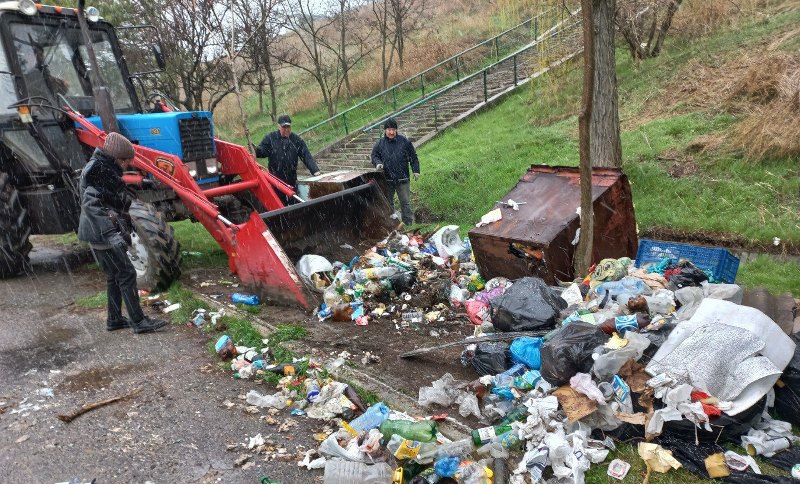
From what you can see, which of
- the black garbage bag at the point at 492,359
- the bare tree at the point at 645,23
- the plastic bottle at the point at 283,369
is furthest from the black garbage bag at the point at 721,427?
the bare tree at the point at 645,23

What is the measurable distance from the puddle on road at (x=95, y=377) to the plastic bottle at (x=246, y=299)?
126 centimetres

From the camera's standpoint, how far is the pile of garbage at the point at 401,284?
5.52m

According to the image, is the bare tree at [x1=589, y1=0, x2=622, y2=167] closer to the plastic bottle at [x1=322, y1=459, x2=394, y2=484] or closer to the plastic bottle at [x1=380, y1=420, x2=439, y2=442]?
the plastic bottle at [x1=380, y1=420, x2=439, y2=442]

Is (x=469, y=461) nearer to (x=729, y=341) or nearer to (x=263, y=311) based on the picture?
(x=729, y=341)

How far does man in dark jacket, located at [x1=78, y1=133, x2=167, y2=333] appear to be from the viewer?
17.0ft

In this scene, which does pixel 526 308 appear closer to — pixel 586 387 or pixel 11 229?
pixel 586 387

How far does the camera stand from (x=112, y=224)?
5.25 metres

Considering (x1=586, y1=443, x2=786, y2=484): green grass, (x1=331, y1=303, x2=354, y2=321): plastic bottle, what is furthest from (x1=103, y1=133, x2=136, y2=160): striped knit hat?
→ (x1=586, y1=443, x2=786, y2=484): green grass

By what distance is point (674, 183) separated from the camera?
824 centimetres

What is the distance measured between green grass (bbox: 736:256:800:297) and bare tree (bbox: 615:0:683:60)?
7.11m

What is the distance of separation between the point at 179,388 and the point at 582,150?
3705 millimetres

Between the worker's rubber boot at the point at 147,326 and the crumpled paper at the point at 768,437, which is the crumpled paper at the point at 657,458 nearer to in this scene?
the crumpled paper at the point at 768,437

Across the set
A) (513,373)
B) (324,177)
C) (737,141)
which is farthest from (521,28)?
(513,373)

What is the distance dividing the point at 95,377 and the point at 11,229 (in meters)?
3.60
